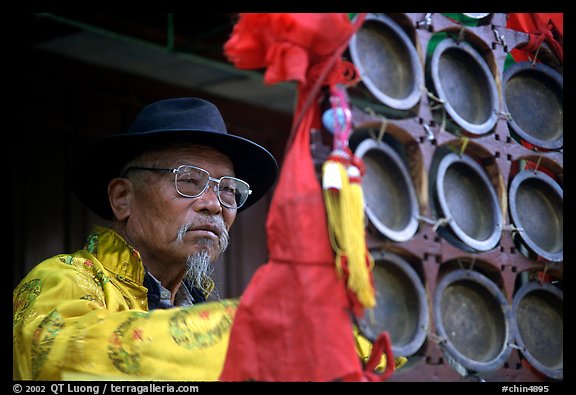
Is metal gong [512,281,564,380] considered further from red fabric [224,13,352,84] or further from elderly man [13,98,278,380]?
red fabric [224,13,352,84]

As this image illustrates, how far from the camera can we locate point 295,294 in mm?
1655

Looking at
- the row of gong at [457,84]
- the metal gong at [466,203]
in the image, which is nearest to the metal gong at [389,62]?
the row of gong at [457,84]

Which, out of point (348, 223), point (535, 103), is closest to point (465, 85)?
point (535, 103)

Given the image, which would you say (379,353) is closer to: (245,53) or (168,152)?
(245,53)

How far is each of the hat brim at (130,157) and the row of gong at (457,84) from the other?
0.39 meters

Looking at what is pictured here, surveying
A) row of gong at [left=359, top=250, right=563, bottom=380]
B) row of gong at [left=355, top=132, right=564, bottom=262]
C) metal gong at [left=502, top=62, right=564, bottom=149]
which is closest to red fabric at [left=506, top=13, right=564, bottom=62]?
metal gong at [left=502, top=62, right=564, bottom=149]

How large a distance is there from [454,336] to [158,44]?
7.77 feet

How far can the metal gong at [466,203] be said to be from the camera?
90.4 inches

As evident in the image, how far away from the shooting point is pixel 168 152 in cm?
249

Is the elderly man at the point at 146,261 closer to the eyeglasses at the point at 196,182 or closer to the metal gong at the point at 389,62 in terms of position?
the eyeglasses at the point at 196,182

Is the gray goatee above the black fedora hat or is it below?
below

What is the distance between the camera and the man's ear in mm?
2543

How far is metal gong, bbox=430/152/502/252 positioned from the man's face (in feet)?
1.89

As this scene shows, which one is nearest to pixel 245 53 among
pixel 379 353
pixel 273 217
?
pixel 273 217
